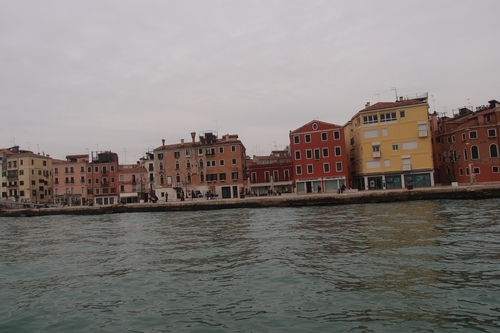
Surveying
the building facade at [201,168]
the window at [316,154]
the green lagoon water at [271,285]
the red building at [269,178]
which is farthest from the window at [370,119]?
the green lagoon water at [271,285]

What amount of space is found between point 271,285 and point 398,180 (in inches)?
1929

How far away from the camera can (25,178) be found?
A: 82.8 meters

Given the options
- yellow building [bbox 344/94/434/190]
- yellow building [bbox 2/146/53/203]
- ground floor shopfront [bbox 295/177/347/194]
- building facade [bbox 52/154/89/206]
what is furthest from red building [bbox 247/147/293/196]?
yellow building [bbox 2/146/53/203]

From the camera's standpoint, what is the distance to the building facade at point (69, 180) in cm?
8162

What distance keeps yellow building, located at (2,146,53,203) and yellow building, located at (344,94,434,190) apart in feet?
213

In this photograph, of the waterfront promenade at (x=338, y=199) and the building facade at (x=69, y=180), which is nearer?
the waterfront promenade at (x=338, y=199)

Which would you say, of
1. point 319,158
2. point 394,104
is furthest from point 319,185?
point 394,104

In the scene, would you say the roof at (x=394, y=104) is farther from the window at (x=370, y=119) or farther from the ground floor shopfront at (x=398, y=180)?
the ground floor shopfront at (x=398, y=180)

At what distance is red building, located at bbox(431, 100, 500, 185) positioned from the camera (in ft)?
165

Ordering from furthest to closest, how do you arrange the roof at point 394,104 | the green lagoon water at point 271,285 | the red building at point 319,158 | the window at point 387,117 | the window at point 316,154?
the window at point 316,154 < the red building at point 319,158 < the window at point 387,117 < the roof at point 394,104 < the green lagoon water at point 271,285

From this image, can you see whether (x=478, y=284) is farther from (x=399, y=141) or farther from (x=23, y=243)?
(x=399, y=141)

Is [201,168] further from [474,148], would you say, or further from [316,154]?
[474,148]

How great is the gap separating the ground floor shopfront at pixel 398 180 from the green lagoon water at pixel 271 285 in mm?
37465

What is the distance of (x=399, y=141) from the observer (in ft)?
184
